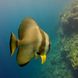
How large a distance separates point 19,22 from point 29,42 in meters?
0.32

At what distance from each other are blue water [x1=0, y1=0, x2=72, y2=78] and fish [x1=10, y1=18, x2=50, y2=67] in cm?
28

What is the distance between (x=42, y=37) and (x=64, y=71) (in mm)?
8535

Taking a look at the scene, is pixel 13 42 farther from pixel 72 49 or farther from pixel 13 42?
pixel 72 49

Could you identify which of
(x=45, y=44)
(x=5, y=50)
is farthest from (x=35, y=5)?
(x=45, y=44)

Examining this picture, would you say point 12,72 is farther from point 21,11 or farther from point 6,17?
point 21,11

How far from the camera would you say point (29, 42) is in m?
0.68

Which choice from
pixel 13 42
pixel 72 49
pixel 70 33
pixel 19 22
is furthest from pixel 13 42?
pixel 70 33

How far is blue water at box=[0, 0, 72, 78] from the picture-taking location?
13.6 metres

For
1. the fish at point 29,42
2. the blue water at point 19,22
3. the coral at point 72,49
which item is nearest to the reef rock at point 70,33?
the coral at point 72,49

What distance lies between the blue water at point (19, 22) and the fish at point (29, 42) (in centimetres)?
28

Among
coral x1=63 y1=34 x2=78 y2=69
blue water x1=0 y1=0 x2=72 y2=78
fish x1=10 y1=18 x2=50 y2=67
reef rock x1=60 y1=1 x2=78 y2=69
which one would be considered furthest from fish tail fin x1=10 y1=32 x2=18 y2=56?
reef rock x1=60 y1=1 x2=78 y2=69

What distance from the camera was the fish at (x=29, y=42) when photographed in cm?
67

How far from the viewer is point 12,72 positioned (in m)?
15.3

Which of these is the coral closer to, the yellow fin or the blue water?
the blue water
